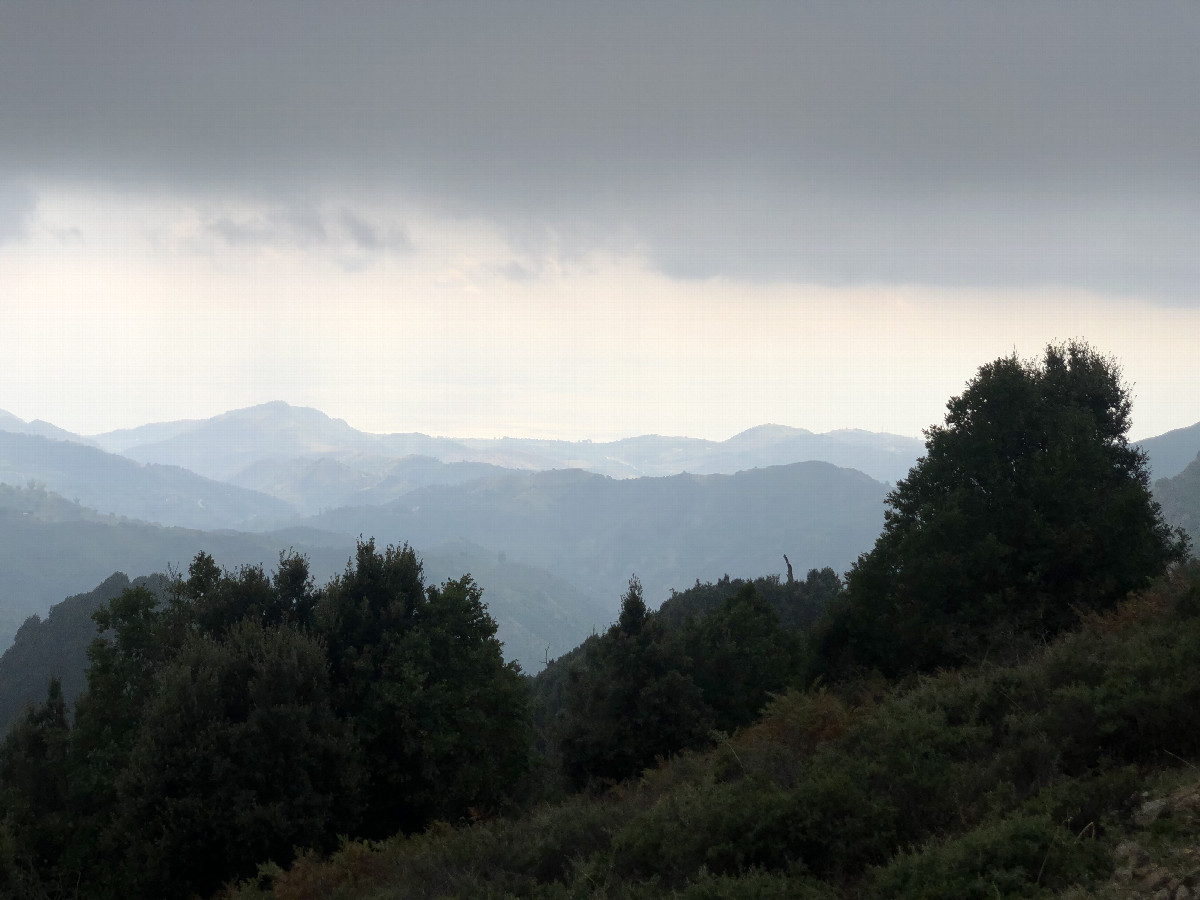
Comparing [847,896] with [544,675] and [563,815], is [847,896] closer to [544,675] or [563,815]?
[563,815]

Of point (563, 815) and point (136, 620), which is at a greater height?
point (136, 620)

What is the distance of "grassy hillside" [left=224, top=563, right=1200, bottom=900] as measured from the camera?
8.23 meters

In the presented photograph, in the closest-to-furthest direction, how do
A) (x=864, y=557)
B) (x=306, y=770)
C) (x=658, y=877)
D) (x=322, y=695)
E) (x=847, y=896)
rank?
(x=847, y=896) → (x=658, y=877) → (x=306, y=770) → (x=322, y=695) → (x=864, y=557)

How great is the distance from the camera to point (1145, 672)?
427 inches

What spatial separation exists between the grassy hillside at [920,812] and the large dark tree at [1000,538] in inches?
355

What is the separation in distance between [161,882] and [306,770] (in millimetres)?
3452

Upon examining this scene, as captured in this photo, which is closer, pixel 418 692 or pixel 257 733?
pixel 257 733

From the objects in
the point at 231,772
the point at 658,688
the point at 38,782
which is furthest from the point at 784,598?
the point at 231,772

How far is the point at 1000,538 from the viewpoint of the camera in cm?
2536

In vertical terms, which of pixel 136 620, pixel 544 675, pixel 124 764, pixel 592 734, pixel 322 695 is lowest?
pixel 544 675

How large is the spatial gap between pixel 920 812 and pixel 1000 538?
17.2m

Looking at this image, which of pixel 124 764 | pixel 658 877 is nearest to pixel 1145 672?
pixel 658 877

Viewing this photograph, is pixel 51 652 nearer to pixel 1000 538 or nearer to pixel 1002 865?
pixel 1000 538

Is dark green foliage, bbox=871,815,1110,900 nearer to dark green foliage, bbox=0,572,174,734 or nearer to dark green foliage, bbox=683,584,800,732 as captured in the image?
dark green foliage, bbox=683,584,800,732
